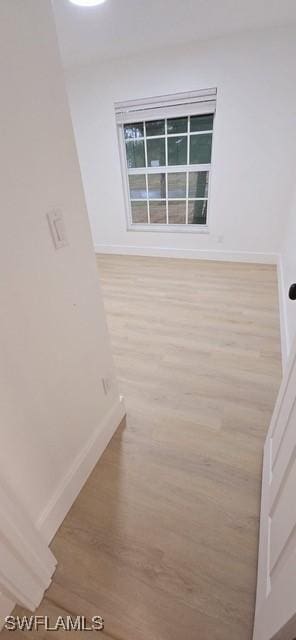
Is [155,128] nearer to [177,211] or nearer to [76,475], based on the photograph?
[177,211]

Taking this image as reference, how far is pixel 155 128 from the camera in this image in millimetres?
3410

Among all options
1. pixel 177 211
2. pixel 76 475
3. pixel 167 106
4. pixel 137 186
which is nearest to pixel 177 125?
pixel 167 106

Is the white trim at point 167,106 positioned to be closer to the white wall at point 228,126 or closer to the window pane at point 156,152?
the white wall at point 228,126

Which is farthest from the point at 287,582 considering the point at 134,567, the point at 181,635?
the point at 134,567

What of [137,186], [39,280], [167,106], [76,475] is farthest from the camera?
[137,186]

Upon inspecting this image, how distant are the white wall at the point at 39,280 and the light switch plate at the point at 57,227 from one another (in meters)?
0.02

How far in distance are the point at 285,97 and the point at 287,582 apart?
3744mm

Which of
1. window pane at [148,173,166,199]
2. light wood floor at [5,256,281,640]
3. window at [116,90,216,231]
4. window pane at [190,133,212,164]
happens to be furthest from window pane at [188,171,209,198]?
light wood floor at [5,256,281,640]

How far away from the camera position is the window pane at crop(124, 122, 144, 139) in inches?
137

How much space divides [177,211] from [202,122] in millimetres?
1062

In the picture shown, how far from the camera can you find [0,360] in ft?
Result: 2.55

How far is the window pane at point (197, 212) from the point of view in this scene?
3670mm

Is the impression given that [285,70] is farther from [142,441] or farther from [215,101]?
[142,441]

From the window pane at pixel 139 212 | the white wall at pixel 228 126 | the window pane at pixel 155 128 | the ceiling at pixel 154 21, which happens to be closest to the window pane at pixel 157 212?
the window pane at pixel 139 212
